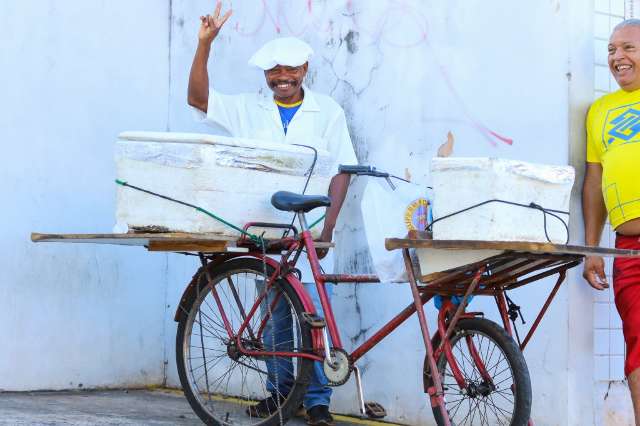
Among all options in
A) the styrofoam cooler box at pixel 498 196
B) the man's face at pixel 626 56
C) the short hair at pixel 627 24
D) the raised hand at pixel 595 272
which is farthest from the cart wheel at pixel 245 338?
the short hair at pixel 627 24

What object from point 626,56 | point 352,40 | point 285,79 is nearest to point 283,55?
point 285,79

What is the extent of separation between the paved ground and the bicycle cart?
1.27ft

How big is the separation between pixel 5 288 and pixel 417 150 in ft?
8.11

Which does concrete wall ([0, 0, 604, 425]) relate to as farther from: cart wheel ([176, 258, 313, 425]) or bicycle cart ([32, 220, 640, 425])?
cart wheel ([176, 258, 313, 425])

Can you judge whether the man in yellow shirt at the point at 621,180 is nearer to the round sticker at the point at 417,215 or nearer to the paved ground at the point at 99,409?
the round sticker at the point at 417,215

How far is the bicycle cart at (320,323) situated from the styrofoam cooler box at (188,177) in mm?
85

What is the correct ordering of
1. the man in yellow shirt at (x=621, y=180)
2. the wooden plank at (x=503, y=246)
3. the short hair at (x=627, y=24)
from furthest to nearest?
the short hair at (x=627, y=24) → the man in yellow shirt at (x=621, y=180) → the wooden plank at (x=503, y=246)

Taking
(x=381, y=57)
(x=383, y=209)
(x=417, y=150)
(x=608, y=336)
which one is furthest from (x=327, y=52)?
(x=608, y=336)

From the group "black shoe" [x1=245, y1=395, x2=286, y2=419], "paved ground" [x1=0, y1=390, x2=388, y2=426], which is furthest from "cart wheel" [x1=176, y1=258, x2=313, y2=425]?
"paved ground" [x1=0, y1=390, x2=388, y2=426]

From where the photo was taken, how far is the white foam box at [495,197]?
4.14 m

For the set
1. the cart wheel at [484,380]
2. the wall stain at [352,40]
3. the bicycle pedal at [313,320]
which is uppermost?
the wall stain at [352,40]

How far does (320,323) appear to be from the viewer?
15.2 feet

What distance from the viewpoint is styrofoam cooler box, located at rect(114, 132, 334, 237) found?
4602 mm

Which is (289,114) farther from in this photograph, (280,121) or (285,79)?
(285,79)
